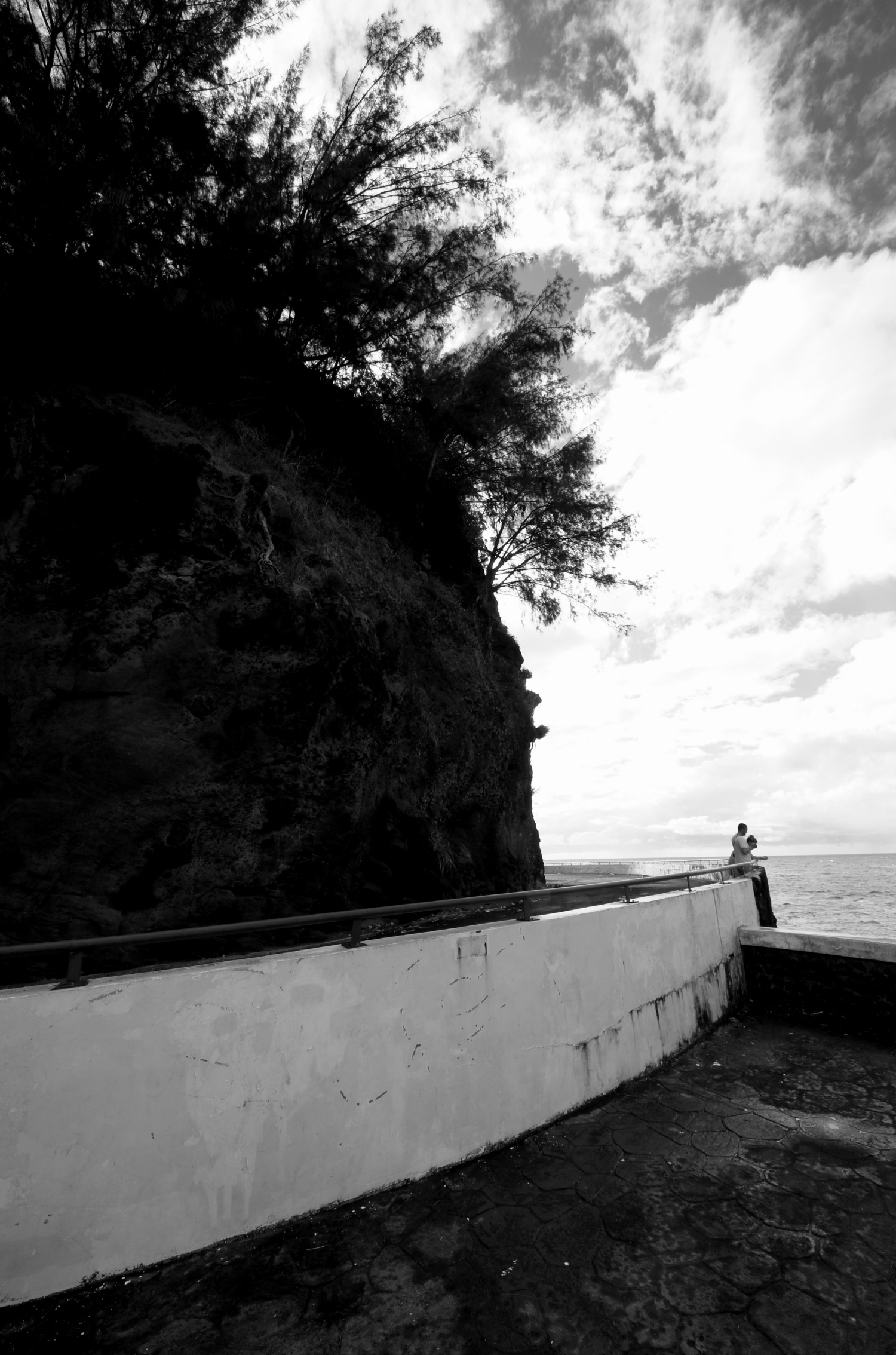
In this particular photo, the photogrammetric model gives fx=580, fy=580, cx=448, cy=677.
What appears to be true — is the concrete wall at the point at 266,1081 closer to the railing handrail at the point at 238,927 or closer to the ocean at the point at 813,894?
the railing handrail at the point at 238,927

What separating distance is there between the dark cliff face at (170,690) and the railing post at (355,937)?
96.3 inches

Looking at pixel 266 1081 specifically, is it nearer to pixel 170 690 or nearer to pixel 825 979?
pixel 170 690

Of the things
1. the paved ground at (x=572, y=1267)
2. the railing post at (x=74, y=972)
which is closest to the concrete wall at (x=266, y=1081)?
the railing post at (x=74, y=972)

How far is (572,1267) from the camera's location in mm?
2836

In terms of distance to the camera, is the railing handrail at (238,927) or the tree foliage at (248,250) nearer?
the railing handrail at (238,927)

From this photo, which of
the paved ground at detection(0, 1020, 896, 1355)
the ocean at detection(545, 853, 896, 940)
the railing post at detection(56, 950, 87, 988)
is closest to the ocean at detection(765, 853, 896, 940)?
the ocean at detection(545, 853, 896, 940)

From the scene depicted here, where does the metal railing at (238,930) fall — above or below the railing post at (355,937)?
above

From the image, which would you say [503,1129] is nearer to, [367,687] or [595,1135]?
[595,1135]

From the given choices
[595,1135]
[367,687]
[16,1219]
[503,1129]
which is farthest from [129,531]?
[595,1135]

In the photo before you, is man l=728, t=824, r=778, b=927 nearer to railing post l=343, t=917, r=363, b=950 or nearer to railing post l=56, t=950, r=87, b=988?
railing post l=343, t=917, r=363, b=950

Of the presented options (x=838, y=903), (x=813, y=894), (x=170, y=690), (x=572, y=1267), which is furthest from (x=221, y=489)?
(x=813, y=894)

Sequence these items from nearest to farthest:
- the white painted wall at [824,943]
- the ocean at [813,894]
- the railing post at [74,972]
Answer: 1. the railing post at [74,972]
2. the white painted wall at [824,943]
3. the ocean at [813,894]

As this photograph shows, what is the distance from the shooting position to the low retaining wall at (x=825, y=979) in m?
6.29

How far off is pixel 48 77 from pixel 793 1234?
37.6ft
